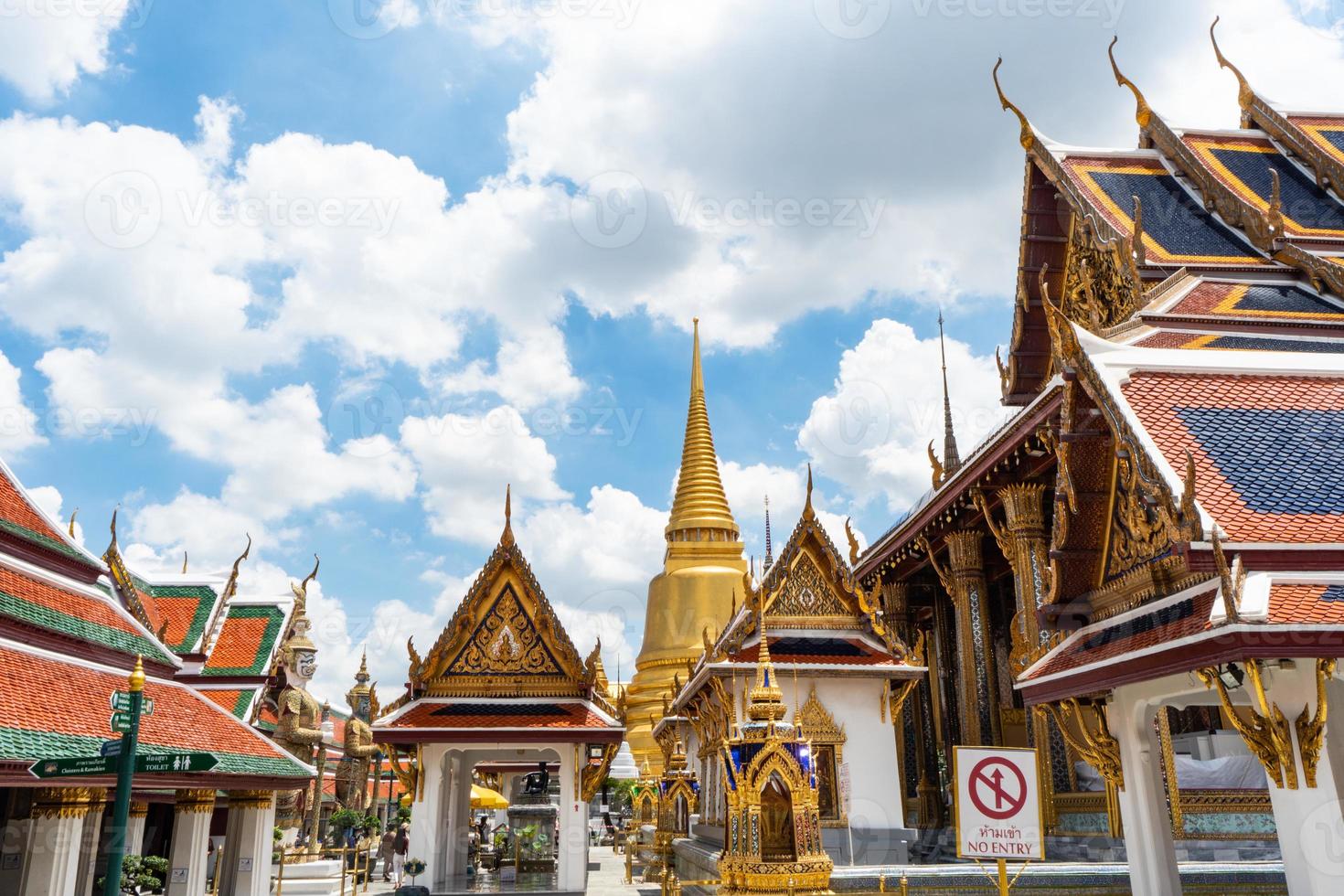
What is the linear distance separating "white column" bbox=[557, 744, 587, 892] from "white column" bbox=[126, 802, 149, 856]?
5.71 metres

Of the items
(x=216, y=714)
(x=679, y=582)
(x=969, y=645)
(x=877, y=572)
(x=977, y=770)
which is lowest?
(x=977, y=770)

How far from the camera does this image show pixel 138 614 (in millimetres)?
15523

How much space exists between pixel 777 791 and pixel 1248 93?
16.4 m

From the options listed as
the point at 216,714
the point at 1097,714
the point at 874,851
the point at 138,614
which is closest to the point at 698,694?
the point at 874,851

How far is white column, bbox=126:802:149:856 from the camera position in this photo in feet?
42.9

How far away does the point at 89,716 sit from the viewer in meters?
9.59

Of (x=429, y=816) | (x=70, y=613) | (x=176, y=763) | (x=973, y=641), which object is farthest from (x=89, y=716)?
(x=973, y=641)

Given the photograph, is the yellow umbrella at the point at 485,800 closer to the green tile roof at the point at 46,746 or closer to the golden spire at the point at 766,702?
the green tile roof at the point at 46,746

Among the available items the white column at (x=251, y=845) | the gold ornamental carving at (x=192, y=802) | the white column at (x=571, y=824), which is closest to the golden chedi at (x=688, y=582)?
the white column at (x=571, y=824)

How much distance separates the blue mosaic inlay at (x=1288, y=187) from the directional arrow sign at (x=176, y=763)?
1455cm

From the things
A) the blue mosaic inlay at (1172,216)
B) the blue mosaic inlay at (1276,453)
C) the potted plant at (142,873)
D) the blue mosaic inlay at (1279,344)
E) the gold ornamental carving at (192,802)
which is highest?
the blue mosaic inlay at (1172,216)

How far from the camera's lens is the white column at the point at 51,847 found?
8992 millimetres

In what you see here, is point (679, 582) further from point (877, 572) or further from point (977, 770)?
point (977, 770)

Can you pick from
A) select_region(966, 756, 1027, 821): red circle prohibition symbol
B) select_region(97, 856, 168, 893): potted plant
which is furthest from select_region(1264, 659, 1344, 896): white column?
select_region(97, 856, 168, 893): potted plant
